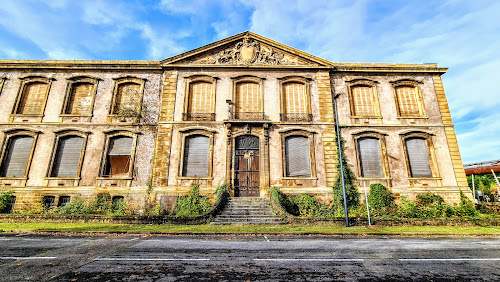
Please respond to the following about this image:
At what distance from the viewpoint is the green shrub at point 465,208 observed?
513 inches

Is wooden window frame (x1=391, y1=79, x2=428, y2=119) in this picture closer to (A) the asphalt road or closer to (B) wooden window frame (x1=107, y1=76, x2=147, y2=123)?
(A) the asphalt road

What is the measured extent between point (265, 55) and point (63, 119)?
47.3ft

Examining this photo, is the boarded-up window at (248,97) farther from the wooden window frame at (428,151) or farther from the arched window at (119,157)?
the wooden window frame at (428,151)

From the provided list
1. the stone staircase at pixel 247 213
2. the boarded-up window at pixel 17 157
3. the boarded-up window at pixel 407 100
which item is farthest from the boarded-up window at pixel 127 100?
the boarded-up window at pixel 407 100

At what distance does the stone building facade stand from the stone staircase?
1124 mm

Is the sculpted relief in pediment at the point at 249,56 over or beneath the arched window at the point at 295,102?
over

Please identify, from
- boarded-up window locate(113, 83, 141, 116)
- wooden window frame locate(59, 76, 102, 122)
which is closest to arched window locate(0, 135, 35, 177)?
wooden window frame locate(59, 76, 102, 122)

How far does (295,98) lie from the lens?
16.4 m

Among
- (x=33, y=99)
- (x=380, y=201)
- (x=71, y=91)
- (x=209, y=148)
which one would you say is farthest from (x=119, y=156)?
(x=380, y=201)

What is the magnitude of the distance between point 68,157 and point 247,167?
11.5 metres

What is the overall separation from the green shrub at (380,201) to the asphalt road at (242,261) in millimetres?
6059

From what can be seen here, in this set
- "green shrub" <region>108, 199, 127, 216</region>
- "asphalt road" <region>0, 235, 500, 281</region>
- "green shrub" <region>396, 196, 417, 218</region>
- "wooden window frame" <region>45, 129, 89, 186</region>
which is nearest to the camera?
"asphalt road" <region>0, 235, 500, 281</region>

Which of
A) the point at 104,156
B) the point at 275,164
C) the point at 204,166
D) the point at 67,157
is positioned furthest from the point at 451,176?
the point at 67,157

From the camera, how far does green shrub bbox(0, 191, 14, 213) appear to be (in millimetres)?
13581
